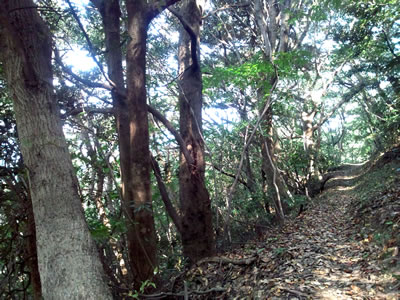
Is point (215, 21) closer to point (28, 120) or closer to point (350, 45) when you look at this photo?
point (350, 45)

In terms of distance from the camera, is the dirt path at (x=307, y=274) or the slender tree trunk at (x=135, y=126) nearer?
the dirt path at (x=307, y=274)

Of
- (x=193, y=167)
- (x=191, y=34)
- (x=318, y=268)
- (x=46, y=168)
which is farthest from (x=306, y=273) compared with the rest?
(x=191, y=34)

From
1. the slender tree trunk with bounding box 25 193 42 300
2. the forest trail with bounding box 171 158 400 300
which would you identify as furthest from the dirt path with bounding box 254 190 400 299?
the slender tree trunk with bounding box 25 193 42 300

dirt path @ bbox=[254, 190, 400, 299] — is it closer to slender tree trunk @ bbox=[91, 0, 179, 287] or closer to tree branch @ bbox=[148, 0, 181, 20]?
slender tree trunk @ bbox=[91, 0, 179, 287]

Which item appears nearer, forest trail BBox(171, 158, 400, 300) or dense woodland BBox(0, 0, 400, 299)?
dense woodland BBox(0, 0, 400, 299)

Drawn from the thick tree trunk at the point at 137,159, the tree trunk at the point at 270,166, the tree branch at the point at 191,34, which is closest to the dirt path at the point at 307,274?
the thick tree trunk at the point at 137,159

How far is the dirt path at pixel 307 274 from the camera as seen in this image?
12.9ft

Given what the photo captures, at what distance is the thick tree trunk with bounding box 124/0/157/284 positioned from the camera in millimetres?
5000

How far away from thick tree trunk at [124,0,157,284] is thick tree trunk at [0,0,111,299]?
4.90ft

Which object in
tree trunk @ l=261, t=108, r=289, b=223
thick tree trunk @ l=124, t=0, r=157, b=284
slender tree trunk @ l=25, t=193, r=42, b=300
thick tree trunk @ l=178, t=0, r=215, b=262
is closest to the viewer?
slender tree trunk @ l=25, t=193, r=42, b=300

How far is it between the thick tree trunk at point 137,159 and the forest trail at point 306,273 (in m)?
0.92

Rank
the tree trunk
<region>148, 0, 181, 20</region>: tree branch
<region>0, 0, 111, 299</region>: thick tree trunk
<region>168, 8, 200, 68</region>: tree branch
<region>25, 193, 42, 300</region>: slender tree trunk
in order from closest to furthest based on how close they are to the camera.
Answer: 1. <region>0, 0, 111, 299</region>: thick tree trunk
2. <region>25, 193, 42, 300</region>: slender tree trunk
3. <region>148, 0, 181, 20</region>: tree branch
4. <region>168, 8, 200, 68</region>: tree branch
5. the tree trunk

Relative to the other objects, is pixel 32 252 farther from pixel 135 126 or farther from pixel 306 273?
pixel 306 273

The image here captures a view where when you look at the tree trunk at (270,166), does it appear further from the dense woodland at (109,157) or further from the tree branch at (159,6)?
the tree branch at (159,6)
